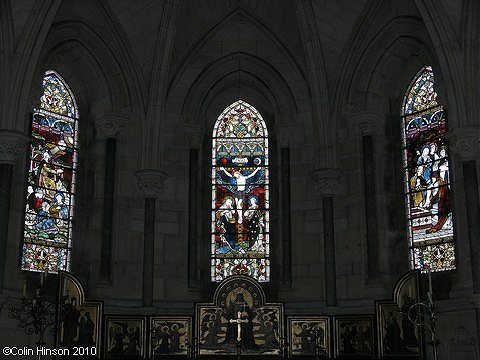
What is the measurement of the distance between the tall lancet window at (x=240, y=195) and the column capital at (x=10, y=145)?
5238 mm

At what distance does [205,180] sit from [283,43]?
377 centimetres

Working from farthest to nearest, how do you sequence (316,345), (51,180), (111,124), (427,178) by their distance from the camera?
(111,124), (51,180), (427,178), (316,345)

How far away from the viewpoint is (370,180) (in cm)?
1719

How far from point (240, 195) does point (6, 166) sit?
5878 millimetres

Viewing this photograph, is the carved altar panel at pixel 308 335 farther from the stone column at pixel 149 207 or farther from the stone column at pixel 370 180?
the stone column at pixel 149 207

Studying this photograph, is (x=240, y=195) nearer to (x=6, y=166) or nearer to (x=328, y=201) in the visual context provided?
(x=328, y=201)

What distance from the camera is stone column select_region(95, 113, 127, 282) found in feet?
55.3

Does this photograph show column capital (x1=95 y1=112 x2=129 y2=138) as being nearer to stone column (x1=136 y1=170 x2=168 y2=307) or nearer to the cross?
stone column (x1=136 y1=170 x2=168 y2=307)

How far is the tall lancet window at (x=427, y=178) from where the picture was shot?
1633 centimetres

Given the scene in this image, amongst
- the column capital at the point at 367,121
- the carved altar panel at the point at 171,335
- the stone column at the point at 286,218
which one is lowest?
the carved altar panel at the point at 171,335

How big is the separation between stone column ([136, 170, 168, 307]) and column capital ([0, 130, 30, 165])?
3183 mm

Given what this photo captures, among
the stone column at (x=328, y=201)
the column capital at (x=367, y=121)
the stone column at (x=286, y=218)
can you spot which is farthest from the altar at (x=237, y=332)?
the column capital at (x=367, y=121)

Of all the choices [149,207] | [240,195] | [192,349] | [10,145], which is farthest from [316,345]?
[10,145]

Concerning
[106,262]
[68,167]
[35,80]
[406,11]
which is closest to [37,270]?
[106,262]
